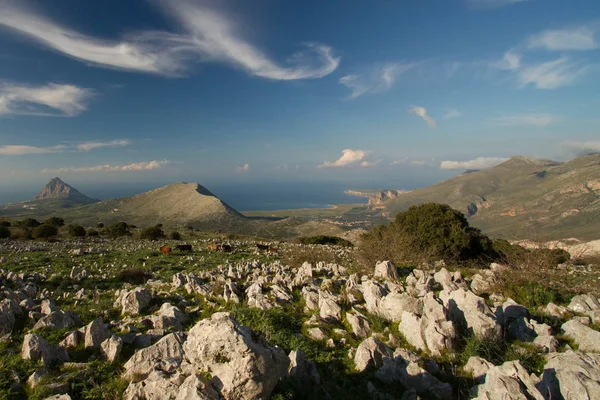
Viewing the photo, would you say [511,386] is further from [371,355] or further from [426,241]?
[426,241]

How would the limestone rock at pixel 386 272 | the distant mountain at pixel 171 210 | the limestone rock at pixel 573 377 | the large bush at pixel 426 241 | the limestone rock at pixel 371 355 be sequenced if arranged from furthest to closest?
the distant mountain at pixel 171 210
the large bush at pixel 426 241
the limestone rock at pixel 386 272
the limestone rock at pixel 371 355
the limestone rock at pixel 573 377

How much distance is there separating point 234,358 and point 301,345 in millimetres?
2641

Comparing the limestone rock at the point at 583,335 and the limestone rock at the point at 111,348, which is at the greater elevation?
the limestone rock at the point at 111,348

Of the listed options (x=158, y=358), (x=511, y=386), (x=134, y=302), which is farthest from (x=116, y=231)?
(x=511, y=386)

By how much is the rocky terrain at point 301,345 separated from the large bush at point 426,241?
600cm

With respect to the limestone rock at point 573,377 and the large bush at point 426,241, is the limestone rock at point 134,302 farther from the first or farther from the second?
the large bush at point 426,241

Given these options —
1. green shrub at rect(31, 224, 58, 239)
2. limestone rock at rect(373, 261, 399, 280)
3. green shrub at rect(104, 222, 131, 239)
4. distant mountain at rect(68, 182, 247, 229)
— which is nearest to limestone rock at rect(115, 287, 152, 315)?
limestone rock at rect(373, 261, 399, 280)

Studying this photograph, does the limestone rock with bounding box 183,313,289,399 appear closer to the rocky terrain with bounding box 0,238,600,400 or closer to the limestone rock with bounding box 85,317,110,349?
the rocky terrain with bounding box 0,238,600,400

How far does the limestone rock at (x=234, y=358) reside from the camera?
14.3 ft

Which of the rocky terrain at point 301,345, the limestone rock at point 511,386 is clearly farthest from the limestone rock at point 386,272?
the limestone rock at point 511,386

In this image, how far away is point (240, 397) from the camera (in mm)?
4352

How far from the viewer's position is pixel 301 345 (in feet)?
22.4

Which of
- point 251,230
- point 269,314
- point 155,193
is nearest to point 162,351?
point 269,314

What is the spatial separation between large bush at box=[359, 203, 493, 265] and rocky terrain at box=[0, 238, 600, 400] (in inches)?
236
